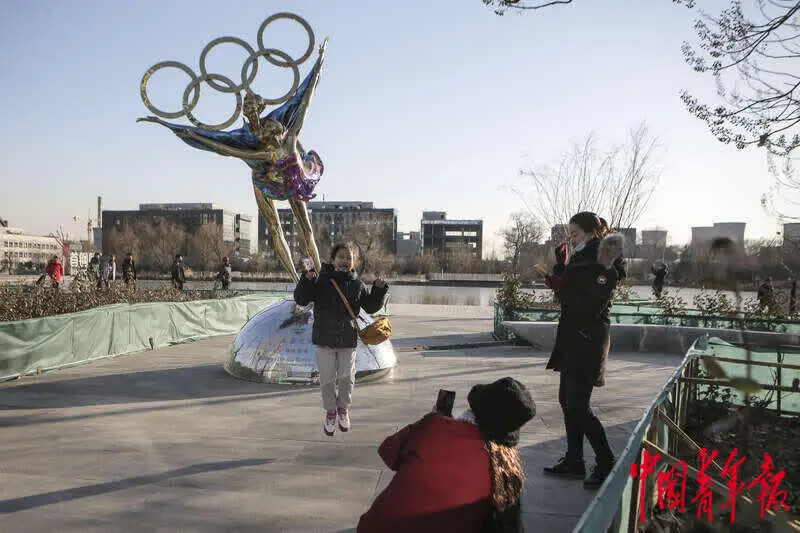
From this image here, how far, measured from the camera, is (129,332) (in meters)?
10.1

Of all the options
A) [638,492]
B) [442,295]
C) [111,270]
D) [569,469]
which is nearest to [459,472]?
[638,492]

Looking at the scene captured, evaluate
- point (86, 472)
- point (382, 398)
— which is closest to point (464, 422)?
point (86, 472)

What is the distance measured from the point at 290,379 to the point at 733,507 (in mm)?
5832

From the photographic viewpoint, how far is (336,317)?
4863 millimetres

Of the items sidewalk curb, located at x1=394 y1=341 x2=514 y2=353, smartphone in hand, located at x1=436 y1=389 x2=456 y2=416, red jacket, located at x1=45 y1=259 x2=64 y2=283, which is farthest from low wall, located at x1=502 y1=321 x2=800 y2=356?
red jacket, located at x1=45 y1=259 x2=64 y2=283

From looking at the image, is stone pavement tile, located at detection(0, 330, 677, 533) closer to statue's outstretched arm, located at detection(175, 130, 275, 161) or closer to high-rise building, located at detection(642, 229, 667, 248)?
high-rise building, located at detection(642, 229, 667, 248)

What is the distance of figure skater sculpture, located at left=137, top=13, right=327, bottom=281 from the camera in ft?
24.2

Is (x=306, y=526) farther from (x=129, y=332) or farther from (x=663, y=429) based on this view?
(x=129, y=332)

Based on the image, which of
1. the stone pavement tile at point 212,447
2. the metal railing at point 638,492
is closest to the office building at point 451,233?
the stone pavement tile at point 212,447

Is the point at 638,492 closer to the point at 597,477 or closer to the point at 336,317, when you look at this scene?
the point at 597,477

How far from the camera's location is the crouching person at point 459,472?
7.06 feet

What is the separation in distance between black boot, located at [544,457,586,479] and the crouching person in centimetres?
215

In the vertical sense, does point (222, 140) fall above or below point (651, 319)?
above

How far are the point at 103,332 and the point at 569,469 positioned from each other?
831 centimetres
